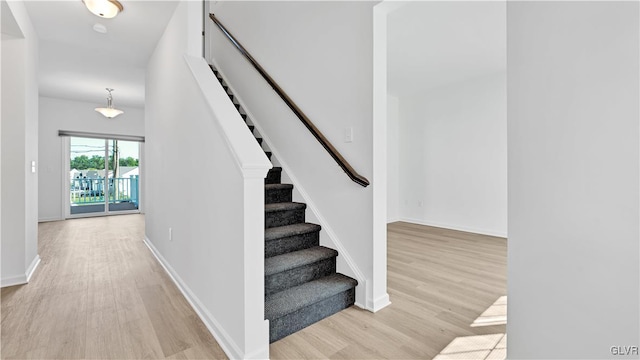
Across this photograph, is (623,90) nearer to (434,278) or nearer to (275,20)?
(434,278)

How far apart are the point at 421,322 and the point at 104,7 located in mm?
3567

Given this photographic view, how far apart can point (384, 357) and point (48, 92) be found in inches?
306

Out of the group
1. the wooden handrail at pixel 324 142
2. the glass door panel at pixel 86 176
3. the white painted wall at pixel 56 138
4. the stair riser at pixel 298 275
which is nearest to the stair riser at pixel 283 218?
the stair riser at pixel 298 275

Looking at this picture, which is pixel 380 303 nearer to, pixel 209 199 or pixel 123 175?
pixel 209 199

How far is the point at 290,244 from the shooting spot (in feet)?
7.47

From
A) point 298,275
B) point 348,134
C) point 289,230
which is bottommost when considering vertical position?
point 298,275

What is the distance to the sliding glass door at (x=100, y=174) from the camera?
678 cm

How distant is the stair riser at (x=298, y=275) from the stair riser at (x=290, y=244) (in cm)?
22

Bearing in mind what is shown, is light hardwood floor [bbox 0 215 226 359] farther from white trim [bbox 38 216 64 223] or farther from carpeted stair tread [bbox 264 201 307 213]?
white trim [bbox 38 216 64 223]

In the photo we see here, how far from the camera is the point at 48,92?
5.85 m

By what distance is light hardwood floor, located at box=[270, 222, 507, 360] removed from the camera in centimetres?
158

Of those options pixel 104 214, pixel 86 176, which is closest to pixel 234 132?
pixel 104 214

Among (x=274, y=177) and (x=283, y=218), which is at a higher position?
(x=274, y=177)

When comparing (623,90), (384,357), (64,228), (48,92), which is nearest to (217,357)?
(384,357)
